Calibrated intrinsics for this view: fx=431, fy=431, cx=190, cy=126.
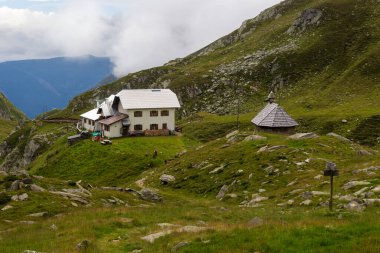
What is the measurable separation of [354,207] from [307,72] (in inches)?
3794

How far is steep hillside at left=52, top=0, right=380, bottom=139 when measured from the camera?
89.9 m

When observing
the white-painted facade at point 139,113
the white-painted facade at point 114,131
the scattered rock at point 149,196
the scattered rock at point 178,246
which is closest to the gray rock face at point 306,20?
the white-painted facade at point 139,113

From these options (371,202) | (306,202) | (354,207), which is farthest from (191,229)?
(306,202)

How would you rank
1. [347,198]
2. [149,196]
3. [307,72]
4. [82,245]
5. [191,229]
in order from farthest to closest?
[307,72] < [149,196] < [347,198] < [191,229] < [82,245]

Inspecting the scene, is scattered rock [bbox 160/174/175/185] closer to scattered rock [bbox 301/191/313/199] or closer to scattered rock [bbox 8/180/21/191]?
scattered rock [bbox 8/180/21/191]

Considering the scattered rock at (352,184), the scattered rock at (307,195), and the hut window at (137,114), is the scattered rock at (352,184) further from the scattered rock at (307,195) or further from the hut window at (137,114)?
the hut window at (137,114)

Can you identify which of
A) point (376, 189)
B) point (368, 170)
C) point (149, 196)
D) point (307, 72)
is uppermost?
point (307, 72)

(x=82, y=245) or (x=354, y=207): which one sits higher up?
(x=354, y=207)

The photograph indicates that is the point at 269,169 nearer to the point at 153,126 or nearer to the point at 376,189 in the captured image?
the point at 376,189

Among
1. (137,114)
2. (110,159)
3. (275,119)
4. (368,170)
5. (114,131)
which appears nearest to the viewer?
(368,170)

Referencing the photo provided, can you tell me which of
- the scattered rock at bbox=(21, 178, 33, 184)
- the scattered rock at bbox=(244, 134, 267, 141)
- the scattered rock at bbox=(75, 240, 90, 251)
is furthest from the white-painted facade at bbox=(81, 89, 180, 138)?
the scattered rock at bbox=(75, 240, 90, 251)

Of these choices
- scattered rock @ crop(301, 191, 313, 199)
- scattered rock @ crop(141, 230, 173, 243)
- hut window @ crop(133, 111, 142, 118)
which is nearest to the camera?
scattered rock @ crop(141, 230, 173, 243)

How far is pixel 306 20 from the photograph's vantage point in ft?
444

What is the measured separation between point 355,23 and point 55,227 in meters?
122
